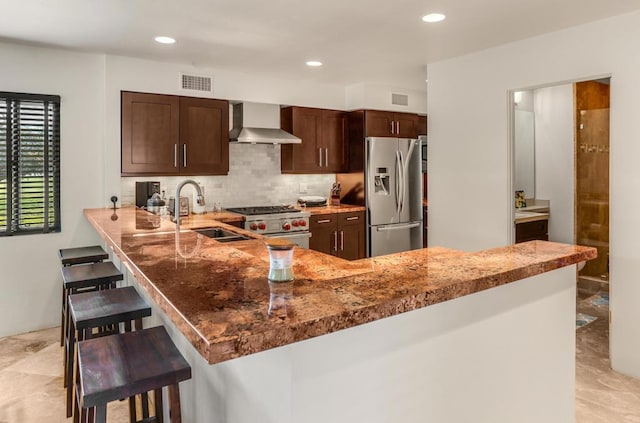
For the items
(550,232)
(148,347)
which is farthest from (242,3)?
(550,232)

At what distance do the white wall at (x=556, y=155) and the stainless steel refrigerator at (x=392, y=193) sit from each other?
143cm

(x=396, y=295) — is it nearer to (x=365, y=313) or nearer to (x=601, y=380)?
(x=365, y=313)

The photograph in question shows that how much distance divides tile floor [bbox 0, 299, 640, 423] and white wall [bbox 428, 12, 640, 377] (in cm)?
25

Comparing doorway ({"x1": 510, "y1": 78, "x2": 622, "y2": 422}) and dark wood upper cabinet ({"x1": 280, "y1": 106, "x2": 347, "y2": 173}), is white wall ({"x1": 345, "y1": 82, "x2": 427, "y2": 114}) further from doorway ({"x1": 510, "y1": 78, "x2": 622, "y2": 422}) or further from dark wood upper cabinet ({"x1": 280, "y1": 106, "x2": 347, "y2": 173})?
doorway ({"x1": 510, "y1": 78, "x2": 622, "y2": 422})

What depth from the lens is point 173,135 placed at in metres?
4.47

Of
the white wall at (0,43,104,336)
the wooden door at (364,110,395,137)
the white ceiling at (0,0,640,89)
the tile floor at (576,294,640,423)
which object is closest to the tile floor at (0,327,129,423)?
the white wall at (0,43,104,336)

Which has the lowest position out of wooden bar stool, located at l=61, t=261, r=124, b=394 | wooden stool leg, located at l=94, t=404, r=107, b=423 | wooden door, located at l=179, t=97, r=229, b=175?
wooden stool leg, located at l=94, t=404, r=107, b=423

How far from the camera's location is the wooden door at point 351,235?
17.2 ft

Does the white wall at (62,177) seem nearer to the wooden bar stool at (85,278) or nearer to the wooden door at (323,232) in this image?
the wooden bar stool at (85,278)

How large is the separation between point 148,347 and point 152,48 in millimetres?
2998

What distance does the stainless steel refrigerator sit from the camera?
17.9ft

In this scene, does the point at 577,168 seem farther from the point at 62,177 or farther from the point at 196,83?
the point at 62,177

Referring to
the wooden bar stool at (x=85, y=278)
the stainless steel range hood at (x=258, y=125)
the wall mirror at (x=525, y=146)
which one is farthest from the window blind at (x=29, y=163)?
the wall mirror at (x=525, y=146)

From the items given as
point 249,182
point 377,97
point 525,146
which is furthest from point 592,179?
point 249,182
